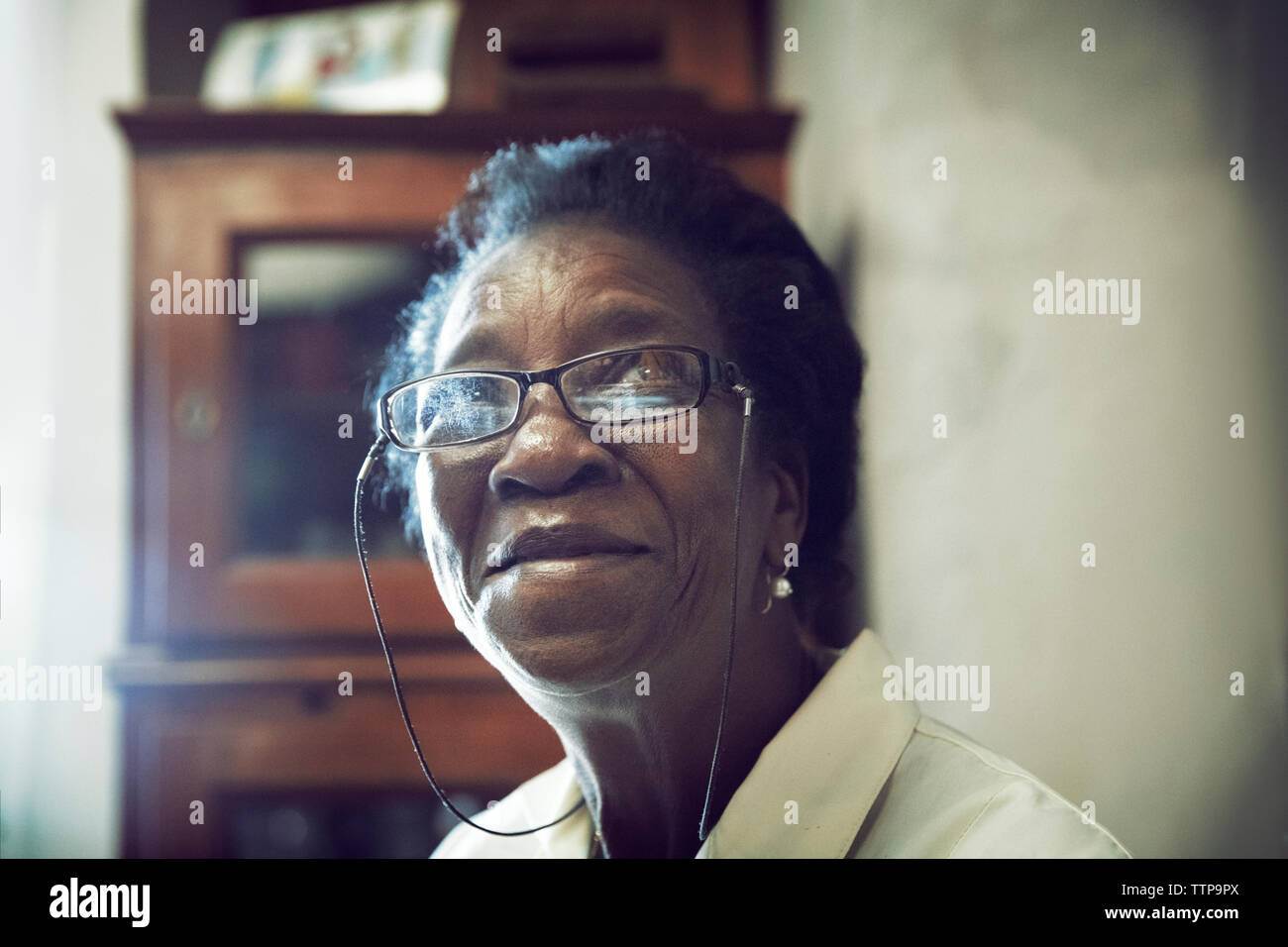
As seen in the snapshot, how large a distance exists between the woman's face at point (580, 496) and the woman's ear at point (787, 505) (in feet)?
0.08

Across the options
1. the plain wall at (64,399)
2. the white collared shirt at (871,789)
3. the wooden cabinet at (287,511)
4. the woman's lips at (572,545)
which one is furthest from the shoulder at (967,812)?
the plain wall at (64,399)

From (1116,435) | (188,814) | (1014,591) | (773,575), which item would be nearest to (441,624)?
(188,814)

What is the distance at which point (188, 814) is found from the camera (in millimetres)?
1126

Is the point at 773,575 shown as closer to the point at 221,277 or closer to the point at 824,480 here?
the point at 824,480

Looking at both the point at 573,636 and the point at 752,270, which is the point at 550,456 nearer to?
the point at 573,636

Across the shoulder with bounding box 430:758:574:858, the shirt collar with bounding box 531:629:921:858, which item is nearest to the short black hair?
the shirt collar with bounding box 531:629:921:858

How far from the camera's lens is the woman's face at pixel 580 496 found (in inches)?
25.8

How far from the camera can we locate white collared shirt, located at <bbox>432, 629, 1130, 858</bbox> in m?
0.61

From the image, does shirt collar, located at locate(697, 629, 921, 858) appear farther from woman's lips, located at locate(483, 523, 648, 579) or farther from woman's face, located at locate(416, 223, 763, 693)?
woman's lips, located at locate(483, 523, 648, 579)

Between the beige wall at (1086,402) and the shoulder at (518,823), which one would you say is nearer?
the beige wall at (1086,402)

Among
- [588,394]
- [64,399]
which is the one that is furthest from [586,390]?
[64,399]

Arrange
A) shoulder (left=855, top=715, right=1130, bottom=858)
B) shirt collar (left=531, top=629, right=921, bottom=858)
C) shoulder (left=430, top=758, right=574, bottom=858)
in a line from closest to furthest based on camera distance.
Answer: shoulder (left=855, top=715, right=1130, bottom=858), shirt collar (left=531, top=629, right=921, bottom=858), shoulder (left=430, top=758, right=574, bottom=858)

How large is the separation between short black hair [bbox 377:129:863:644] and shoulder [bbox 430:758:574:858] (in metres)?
0.32

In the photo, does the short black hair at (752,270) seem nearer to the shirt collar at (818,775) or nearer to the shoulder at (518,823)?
the shirt collar at (818,775)
